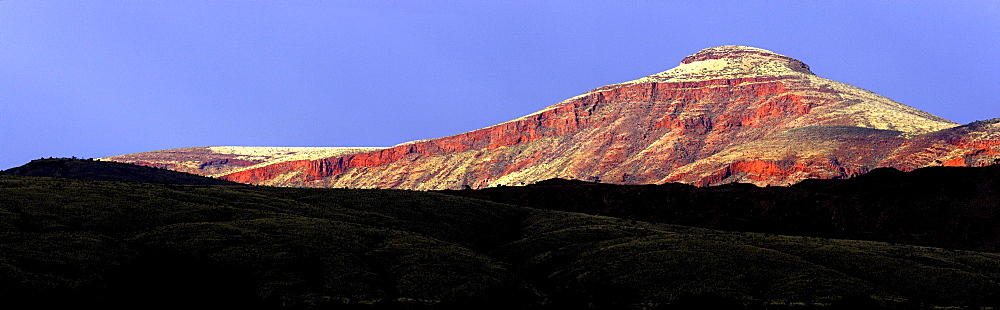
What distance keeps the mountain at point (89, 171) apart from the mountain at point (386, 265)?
67.8m

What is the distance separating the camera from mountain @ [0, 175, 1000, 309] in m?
45.9

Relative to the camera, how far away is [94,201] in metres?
61.9

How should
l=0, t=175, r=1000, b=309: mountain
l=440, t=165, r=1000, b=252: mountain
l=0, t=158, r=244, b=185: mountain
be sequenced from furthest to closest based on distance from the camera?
l=0, t=158, r=244, b=185: mountain
l=440, t=165, r=1000, b=252: mountain
l=0, t=175, r=1000, b=309: mountain

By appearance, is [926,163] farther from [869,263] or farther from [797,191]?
[869,263]

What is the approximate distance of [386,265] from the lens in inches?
2109

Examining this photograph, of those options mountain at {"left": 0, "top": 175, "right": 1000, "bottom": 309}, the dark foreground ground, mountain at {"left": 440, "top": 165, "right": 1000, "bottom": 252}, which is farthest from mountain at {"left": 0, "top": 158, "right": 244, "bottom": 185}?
mountain at {"left": 0, "top": 175, "right": 1000, "bottom": 309}

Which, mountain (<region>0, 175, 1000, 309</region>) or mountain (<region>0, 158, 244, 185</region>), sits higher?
mountain (<region>0, 158, 244, 185</region>)

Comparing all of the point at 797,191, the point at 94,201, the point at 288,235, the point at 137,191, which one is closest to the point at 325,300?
the point at 288,235

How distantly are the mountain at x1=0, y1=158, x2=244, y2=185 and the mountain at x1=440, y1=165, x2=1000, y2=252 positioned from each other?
202ft

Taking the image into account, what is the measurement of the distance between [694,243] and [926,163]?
163m

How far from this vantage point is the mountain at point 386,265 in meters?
45.9

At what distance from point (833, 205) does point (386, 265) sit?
71.5 m

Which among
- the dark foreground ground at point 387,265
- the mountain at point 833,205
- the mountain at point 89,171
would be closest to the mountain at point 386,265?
the dark foreground ground at point 387,265

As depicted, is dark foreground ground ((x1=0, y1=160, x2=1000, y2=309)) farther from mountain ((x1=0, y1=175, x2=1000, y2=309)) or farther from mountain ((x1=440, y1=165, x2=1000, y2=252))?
mountain ((x1=440, y1=165, x2=1000, y2=252))
